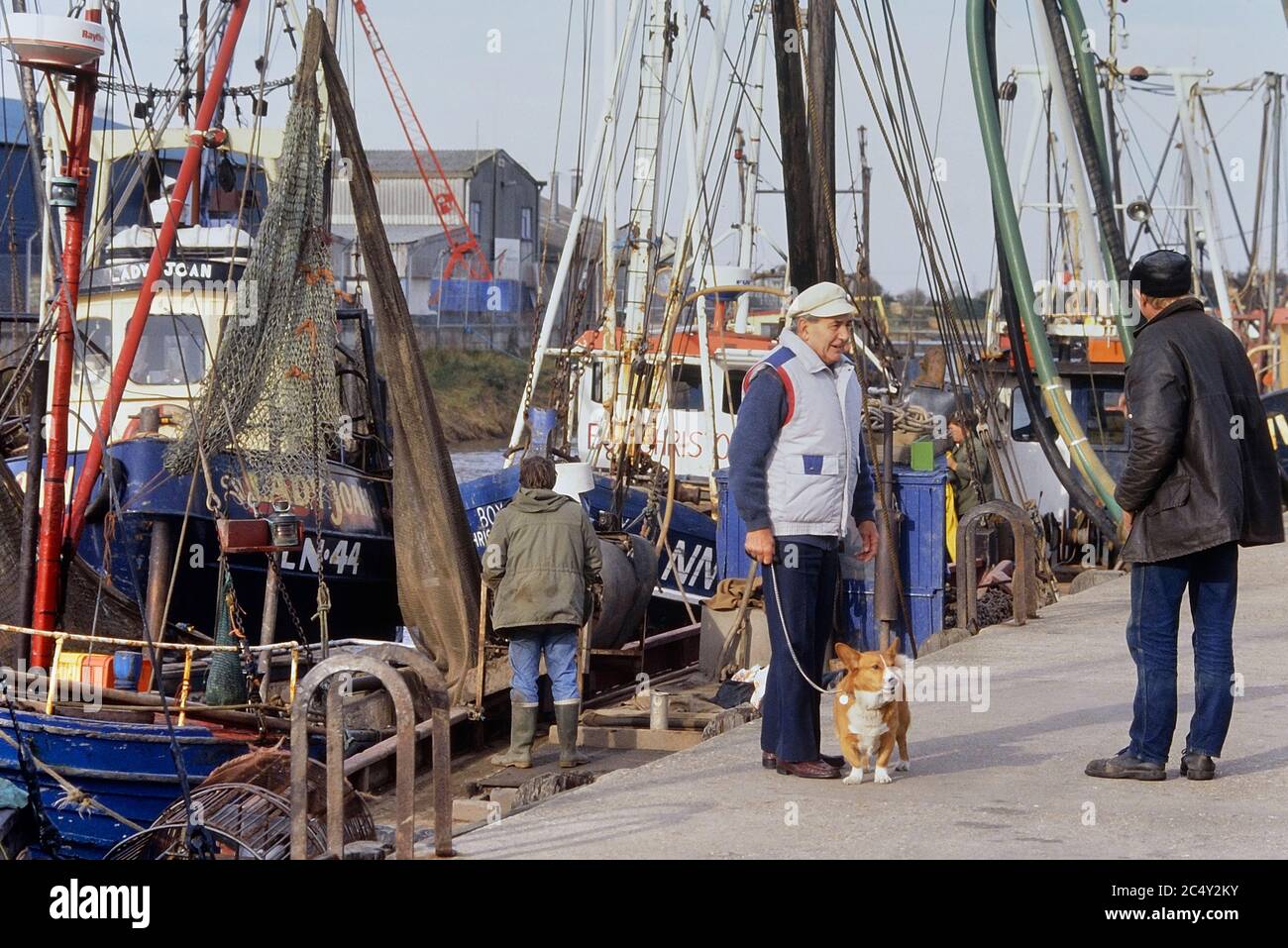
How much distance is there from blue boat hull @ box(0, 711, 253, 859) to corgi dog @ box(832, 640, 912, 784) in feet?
12.7

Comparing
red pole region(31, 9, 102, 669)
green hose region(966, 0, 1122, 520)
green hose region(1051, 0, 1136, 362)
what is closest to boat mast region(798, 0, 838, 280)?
green hose region(966, 0, 1122, 520)

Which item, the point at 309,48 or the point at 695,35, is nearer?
the point at 309,48

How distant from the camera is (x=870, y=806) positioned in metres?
5.77

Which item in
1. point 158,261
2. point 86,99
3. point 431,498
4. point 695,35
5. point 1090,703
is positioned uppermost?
point 695,35

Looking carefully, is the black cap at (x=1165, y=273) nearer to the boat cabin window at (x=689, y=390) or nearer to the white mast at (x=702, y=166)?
the white mast at (x=702, y=166)

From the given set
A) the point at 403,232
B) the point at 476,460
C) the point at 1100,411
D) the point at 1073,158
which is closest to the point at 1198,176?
the point at 1100,411

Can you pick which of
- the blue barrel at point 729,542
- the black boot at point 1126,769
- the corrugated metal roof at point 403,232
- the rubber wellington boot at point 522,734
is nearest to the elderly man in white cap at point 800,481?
the black boot at point 1126,769

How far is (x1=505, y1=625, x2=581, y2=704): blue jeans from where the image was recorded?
8398mm

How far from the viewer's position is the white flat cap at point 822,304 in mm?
6051

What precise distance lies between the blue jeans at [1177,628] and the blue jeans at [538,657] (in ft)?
10.5

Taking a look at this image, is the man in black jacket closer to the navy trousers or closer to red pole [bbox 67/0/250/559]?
the navy trousers
